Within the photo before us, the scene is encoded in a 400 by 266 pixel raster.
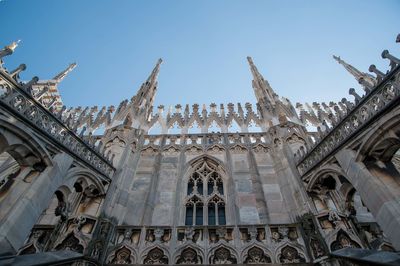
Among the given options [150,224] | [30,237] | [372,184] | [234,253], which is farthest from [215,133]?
[30,237]

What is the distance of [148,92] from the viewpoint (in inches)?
537

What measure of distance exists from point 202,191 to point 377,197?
5698 mm

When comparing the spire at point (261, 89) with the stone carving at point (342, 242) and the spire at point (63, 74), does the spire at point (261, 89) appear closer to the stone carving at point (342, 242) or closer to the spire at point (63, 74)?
the stone carving at point (342, 242)

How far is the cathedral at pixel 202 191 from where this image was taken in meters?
5.42

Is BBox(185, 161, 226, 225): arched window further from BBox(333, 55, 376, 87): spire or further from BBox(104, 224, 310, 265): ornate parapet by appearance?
BBox(333, 55, 376, 87): spire

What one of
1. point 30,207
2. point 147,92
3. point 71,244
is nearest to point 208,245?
point 71,244

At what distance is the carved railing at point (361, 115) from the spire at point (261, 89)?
201 inches

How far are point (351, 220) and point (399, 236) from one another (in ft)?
7.11

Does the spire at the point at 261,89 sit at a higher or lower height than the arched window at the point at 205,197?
higher

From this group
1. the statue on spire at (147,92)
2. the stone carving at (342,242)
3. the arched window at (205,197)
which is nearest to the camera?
the stone carving at (342,242)

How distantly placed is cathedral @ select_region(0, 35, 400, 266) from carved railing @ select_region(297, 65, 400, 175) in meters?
0.03

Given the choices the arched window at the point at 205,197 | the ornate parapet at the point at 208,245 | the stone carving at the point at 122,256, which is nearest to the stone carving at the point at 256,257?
the ornate parapet at the point at 208,245

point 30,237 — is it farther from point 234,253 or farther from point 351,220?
point 351,220

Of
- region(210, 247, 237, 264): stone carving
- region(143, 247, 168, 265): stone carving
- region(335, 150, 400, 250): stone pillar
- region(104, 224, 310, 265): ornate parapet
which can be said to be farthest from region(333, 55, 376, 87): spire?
region(143, 247, 168, 265): stone carving
